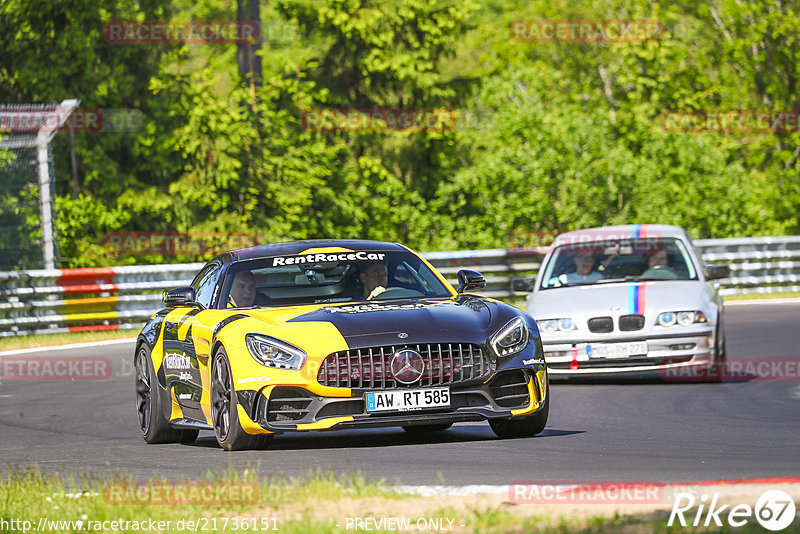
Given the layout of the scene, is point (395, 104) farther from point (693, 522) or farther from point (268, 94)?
point (693, 522)

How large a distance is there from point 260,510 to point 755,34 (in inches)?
1401

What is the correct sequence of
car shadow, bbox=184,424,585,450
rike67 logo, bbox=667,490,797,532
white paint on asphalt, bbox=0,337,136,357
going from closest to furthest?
rike67 logo, bbox=667,490,797,532
car shadow, bbox=184,424,585,450
white paint on asphalt, bbox=0,337,136,357

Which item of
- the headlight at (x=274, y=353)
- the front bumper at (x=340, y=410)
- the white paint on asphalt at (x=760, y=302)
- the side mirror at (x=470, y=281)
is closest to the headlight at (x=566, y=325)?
the side mirror at (x=470, y=281)

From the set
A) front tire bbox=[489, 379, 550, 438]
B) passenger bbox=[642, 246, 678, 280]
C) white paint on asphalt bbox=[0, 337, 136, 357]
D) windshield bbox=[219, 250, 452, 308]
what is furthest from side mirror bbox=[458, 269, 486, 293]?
white paint on asphalt bbox=[0, 337, 136, 357]

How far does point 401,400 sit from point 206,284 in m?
2.59

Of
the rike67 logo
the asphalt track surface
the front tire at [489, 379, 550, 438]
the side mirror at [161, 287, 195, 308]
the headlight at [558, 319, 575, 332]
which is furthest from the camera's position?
the headlight at [558, 319, 575, 332]

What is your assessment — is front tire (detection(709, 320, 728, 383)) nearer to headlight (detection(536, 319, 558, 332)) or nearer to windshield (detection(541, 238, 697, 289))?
windshield (detection(541, 238, 697, 289))

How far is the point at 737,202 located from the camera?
34156mm

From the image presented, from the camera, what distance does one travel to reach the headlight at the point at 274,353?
348 inches

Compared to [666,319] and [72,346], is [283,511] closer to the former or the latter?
[666,319]

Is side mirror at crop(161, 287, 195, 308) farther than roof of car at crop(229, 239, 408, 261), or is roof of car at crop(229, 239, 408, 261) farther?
roof of car at crop(229, 239, 408, 261)

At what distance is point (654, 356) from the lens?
45.2ft

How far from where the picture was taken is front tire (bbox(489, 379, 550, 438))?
9461 mm

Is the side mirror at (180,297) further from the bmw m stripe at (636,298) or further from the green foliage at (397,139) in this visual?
the green foliage at (397,139)
